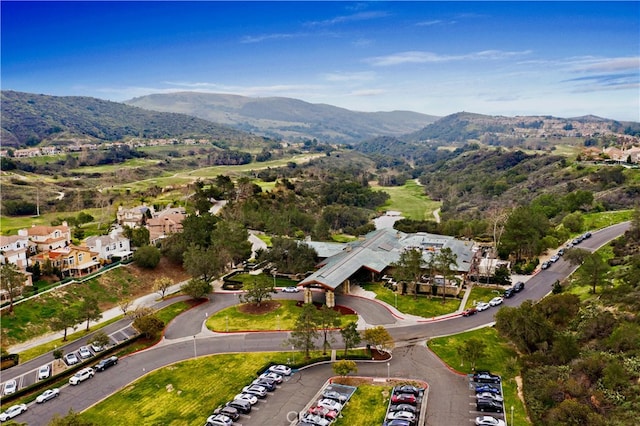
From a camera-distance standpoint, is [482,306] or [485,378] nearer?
[485,378]

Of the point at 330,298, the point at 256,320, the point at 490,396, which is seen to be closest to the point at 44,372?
the point at 256,320

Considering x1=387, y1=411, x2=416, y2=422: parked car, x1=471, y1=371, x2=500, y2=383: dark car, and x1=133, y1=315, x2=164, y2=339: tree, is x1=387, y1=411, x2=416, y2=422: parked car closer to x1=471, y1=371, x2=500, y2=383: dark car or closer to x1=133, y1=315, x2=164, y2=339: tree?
x1=471, y1=371, x2=500, y2=383: dark car

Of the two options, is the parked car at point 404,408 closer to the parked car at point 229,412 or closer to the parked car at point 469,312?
the parked car at point 229,412

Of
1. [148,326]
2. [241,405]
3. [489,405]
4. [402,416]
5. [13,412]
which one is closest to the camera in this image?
[402,416]

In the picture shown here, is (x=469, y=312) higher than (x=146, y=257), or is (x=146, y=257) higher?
(x=146, y=257)

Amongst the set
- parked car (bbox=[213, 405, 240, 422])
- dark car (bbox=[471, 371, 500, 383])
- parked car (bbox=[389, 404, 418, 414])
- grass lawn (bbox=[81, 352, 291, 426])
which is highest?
dark car (bbox=[471, 371, 500, 383])

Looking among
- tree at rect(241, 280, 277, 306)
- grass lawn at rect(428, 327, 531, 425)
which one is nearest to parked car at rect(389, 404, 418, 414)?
grass lawn at rect(428, 327, 531, 425)

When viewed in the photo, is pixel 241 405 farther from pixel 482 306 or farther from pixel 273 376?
pixel 482 306
